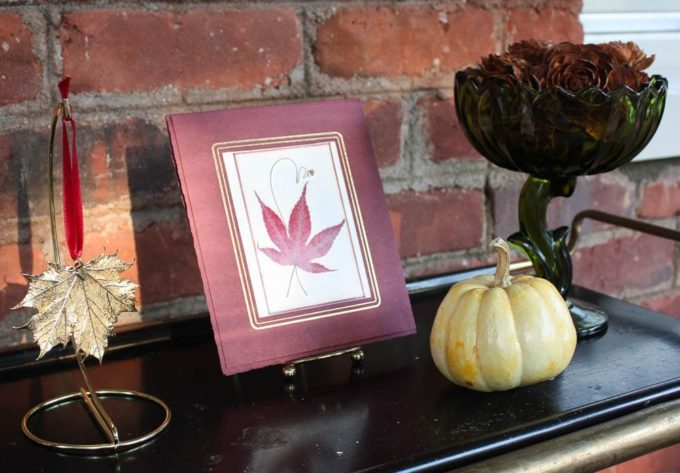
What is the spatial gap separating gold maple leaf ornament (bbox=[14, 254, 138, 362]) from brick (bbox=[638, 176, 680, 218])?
817 mm

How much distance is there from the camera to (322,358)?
718 millimetres

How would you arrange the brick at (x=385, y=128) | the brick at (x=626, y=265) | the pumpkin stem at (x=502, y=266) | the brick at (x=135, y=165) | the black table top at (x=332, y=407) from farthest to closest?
the brick at (x=626, y=265) < the brick at (x=385, y=128) < the brick at (x=135, y=165) < the pumpkin stem at (x=502, y=266) < the black table top at (x=332, y=407)

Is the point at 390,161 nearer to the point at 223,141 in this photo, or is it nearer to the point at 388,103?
the point at 388,103

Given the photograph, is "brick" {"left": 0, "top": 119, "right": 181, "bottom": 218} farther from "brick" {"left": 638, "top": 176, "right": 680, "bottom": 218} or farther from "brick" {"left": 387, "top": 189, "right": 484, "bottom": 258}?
"brick" {"left": 638, "top": 176, "right": 680, "bottom": 218}

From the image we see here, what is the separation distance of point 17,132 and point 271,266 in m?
0.27

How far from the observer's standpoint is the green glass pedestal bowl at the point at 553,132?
0.71m

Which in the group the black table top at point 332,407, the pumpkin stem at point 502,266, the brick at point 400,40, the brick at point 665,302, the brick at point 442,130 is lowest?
the brick at point 665,302

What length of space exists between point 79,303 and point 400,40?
0.50m

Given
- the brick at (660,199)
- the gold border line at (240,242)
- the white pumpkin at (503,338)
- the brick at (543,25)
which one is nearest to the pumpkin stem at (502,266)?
the white pumpkin at (503,338)

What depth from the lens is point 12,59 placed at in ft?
2.45

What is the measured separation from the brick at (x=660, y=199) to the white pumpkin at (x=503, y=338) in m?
0.56

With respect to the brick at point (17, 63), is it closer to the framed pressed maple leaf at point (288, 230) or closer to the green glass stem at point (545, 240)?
the framed pressed maple leaf at point (288, 230)

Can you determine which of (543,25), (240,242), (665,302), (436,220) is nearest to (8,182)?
(240,242)

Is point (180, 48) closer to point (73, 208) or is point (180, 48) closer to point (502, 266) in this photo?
point (73, 208)
